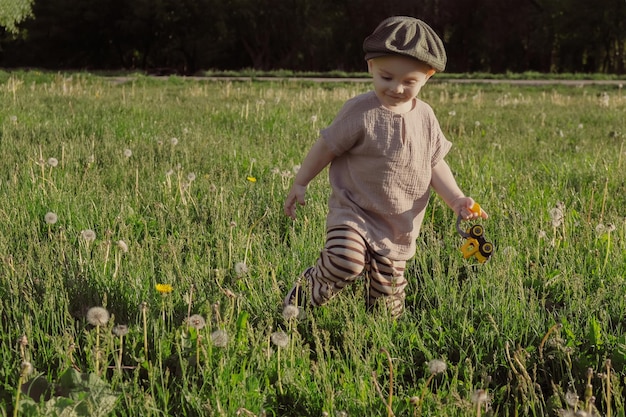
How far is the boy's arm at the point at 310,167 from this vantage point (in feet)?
9.84

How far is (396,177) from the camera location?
2924 millimetres

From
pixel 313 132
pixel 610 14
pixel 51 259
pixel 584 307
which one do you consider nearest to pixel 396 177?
pixel 584 307

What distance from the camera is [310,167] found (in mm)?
3049

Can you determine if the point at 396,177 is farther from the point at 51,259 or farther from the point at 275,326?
the point at 51,259

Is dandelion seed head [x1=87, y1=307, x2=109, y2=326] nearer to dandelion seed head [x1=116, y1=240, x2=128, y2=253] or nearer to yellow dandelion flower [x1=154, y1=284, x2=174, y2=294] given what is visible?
yellow dandelion flower [x1=154, y1=284, x2=174, y2=294]

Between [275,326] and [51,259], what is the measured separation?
1.25m

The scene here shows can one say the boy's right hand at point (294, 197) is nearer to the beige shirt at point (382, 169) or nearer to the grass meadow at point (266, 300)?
the beige shirt at point (382, 169)

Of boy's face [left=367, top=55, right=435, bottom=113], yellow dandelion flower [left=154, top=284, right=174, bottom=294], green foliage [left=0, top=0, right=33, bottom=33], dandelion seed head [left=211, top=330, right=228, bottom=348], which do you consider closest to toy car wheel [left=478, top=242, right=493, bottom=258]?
boy's face [left=367, top=55, right=435, bottom=113]

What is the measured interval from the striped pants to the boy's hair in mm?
742

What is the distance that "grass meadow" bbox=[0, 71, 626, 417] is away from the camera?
7.73ft

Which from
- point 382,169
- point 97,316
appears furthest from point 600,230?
point 97,316

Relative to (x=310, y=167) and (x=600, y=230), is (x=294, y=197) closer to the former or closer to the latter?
(x=310, y=167)

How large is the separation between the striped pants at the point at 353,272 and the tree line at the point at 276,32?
40775 mm

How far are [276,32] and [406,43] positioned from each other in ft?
142
